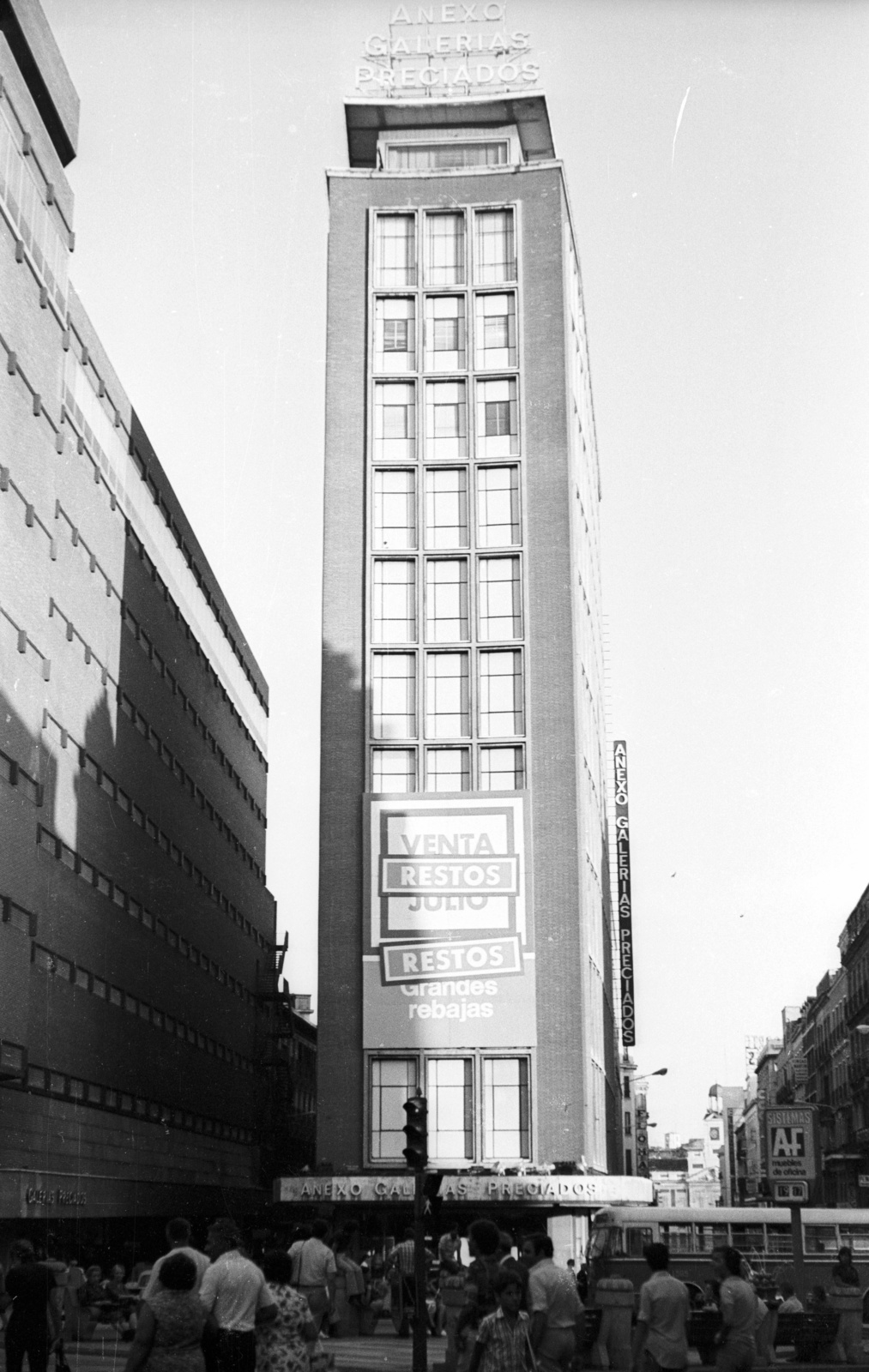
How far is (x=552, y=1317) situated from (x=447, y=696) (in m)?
46.0

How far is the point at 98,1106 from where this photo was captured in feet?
173

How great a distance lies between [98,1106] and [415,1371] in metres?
33.7

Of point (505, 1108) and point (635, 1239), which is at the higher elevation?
point (505, 1108)

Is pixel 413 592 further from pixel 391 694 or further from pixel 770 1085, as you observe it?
pixel 770 1085

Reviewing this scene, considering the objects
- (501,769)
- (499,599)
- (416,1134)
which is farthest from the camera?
(499,599)

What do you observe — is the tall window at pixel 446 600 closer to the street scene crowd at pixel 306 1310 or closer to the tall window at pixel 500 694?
the tall window at pixel 500 694

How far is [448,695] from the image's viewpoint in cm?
5894

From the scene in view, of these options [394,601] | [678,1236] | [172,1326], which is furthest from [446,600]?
[172,1326]

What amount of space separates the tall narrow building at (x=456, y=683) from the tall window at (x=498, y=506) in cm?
10

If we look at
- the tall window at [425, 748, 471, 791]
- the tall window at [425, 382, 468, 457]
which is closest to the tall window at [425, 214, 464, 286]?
the tall window at [425, 382, 468, 457]

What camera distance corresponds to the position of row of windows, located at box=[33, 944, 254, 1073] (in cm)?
4678

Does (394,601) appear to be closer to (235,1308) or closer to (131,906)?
(131,906)

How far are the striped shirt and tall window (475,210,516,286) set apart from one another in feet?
176

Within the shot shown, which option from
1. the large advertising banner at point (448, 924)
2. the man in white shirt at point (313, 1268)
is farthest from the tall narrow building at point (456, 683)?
the man in white shirt at point (313, 1268)
